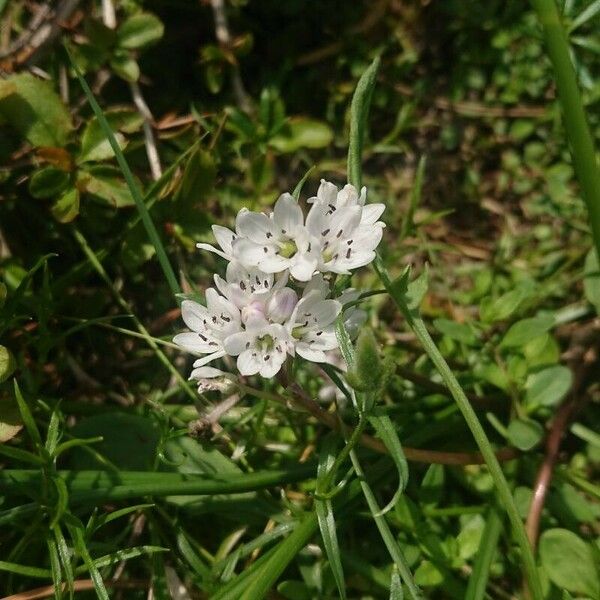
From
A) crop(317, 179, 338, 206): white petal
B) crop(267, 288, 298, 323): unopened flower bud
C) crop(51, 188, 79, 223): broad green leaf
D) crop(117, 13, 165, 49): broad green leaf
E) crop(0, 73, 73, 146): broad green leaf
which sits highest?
crop(117, 13, 165, 49): broad green leaf

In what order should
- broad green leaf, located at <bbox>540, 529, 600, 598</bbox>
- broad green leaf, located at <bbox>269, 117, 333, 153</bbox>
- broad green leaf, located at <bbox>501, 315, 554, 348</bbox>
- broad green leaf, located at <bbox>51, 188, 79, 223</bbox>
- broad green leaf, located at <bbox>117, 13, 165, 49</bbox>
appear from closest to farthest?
broad green leaf, located at <bbox>540, 529, 600, 598</bbox>
broad green leaf, located at <bbox>501, 315, 554, 348</bbox>
broad green leaf, located at <bbox>51, 188, 79, 223</bbox>
broad green leaf, located at <bbox>117, 13, 165, 49</bbox>
broad green leaf, located at <bbox>269, 117, 333, 153</bbox>

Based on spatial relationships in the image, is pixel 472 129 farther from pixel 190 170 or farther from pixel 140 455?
pixel 140 455

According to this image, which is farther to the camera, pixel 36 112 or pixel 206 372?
pixel 36 112

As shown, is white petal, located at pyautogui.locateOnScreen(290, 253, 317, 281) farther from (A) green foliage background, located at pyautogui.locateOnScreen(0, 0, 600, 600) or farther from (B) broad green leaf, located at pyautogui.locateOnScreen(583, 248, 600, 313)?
(B) broad green leaf, located at pyautogui.locateOnScreen(583, 248, 600, 313)

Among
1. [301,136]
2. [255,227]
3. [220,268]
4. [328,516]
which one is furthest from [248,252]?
[301,136]

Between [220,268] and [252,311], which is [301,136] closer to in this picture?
[220,268]

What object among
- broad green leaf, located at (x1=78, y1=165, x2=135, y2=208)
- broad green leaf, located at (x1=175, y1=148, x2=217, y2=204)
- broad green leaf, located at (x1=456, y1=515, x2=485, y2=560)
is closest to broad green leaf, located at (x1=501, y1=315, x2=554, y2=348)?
broad green leaf, located at (x1=456, y1=515, x2=485, y2=560)

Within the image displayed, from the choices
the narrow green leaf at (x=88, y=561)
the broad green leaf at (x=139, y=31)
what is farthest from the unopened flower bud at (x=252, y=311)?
the broad green leaf at (x=139, y=31)
